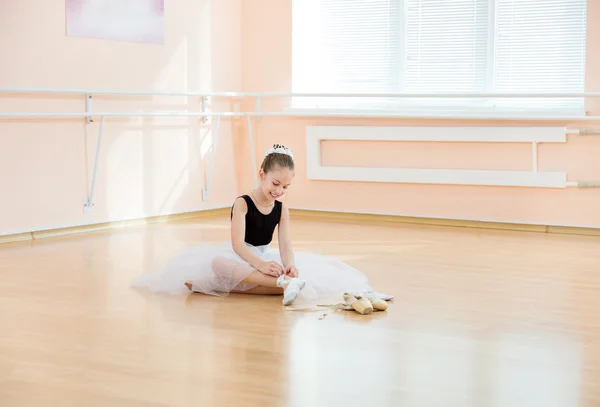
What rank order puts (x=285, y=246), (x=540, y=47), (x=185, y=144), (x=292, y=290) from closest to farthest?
(x=292, y=290) → (x=285, y=246) → (x=540, y=47) → (x=185, y=144)

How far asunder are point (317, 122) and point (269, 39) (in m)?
0.68

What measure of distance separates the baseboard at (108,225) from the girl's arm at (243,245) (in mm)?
1719

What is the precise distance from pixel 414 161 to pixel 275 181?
241 cm

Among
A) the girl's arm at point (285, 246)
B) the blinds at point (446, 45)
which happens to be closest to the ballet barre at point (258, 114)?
the blinds at point (446, 45)

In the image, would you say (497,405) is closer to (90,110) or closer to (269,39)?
(90,110)

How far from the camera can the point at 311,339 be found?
105 inches

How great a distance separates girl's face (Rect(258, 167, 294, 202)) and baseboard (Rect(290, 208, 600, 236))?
91.8 inches

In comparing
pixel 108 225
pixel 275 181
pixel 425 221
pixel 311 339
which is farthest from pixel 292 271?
pixel 425 221

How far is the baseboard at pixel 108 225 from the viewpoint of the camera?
4.67 meters

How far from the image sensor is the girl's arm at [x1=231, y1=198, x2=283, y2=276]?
3.29m

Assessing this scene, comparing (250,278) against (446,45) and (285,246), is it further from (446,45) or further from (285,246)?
(446,45)

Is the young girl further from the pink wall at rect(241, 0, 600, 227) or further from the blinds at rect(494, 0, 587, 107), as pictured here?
the blinds at rect(494, 0, 587, 107)

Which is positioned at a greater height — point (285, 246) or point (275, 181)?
point (275, 181)

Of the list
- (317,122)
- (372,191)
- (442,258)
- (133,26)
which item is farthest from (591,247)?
(133,26)
